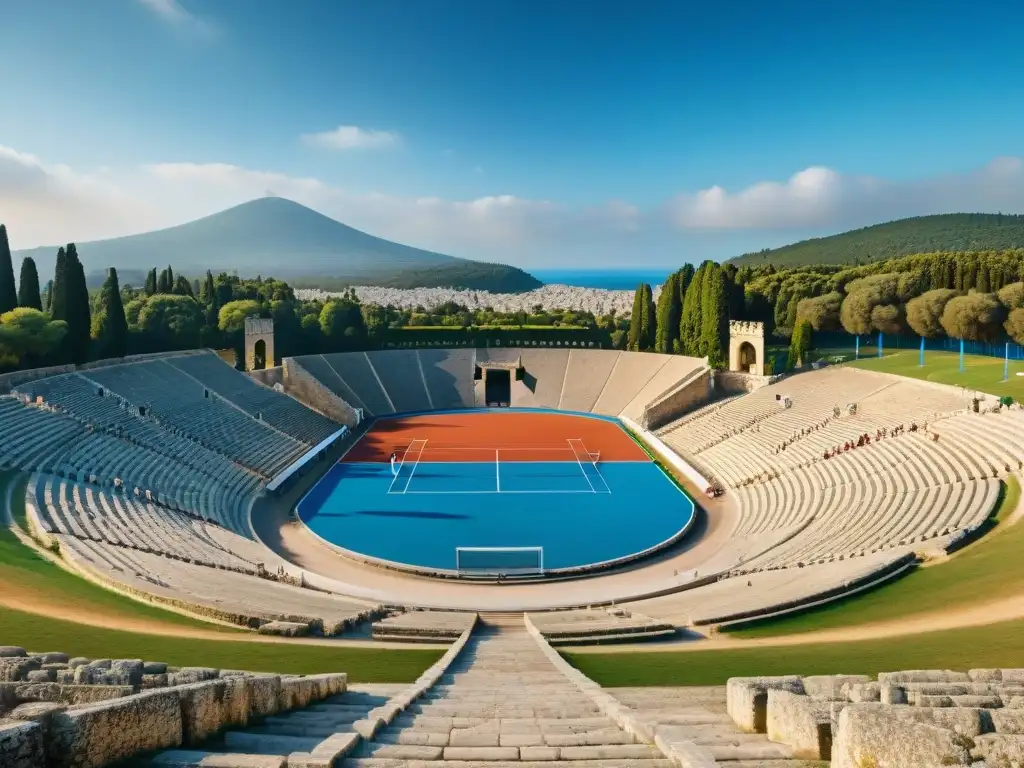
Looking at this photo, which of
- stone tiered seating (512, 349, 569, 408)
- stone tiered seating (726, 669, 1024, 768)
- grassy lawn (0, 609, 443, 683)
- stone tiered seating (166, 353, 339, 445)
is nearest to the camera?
stone tiered seating (726, 669, 1024, 768)

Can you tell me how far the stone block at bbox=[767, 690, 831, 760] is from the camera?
484 centimetres

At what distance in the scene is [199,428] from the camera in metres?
32.2

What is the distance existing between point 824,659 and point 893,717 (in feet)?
22.2

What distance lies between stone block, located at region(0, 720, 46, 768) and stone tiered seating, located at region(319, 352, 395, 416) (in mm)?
44209

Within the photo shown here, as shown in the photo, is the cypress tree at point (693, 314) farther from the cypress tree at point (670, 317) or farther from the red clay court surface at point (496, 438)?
the red clay court surface at point (496, 438)

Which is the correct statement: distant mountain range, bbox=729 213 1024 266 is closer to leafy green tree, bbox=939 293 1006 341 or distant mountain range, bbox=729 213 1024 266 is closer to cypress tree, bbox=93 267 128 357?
leafy green tree, bbox=939 293 1006 341

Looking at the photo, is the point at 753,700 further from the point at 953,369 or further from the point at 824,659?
the point at 953,369

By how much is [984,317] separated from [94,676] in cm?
4555

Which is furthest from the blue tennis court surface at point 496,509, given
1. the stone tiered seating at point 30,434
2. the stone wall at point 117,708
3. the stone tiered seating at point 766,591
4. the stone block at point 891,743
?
the stone block at point 891,743

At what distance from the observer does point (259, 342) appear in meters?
50.5

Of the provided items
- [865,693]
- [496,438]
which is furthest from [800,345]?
[865,693]

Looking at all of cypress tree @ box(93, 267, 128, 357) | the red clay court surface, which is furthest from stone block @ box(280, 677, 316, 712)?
cypress tree @ box(93, 267, 128, 357)

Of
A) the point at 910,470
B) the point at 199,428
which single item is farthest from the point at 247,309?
the point at 910,470

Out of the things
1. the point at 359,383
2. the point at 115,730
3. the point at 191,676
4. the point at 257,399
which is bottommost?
the point at 191,676
